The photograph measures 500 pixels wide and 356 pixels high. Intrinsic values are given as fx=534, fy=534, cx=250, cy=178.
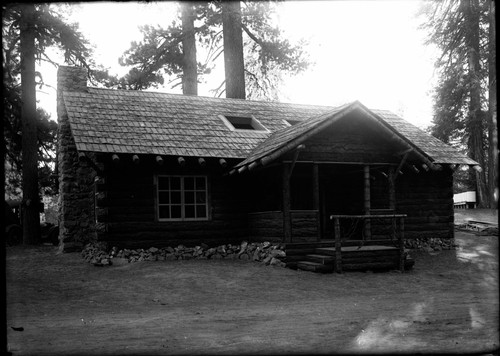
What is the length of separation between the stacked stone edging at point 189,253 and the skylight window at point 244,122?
479 cm

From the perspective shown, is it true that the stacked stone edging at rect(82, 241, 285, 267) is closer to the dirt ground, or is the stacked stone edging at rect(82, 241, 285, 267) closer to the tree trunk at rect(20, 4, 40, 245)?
the dirt ground

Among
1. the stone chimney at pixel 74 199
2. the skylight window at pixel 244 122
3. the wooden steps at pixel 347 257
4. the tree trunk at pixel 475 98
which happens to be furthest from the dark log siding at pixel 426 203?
the stone chimney at pixel 74 199

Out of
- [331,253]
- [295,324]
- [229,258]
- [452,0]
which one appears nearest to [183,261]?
[229,258]

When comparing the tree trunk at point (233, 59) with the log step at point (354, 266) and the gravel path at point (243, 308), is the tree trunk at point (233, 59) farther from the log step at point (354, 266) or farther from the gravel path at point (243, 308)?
the log step at point (354, 266)

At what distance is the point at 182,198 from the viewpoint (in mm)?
17203

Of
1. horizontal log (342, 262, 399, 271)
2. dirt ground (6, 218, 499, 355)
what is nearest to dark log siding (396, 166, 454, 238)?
dirt ground (6, 218, 499, 355)

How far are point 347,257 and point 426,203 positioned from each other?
22.6ft

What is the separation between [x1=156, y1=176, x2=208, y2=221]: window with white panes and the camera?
17.0 metres

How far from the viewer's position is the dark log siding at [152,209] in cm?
1639

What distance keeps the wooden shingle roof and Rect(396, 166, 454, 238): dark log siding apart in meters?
0.97

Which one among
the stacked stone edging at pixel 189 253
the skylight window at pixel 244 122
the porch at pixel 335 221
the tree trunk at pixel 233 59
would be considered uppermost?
the tree trunk at pixel 233 59

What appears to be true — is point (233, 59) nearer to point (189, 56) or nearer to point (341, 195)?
point (189, 56)

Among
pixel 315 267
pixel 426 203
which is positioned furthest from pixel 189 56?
pixel 315 267

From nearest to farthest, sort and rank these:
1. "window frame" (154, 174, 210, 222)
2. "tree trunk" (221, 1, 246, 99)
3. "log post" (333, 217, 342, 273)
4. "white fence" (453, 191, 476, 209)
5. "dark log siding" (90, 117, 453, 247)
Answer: "log post" (333, 217, 342, 273) < "dark log siding" (90, 117, 453, 247) < "window frame" (154, 174, 210, 222) < "tree trunk" (221, 1, 246, 99) < "white fence" (453, 191, 476, 209)
